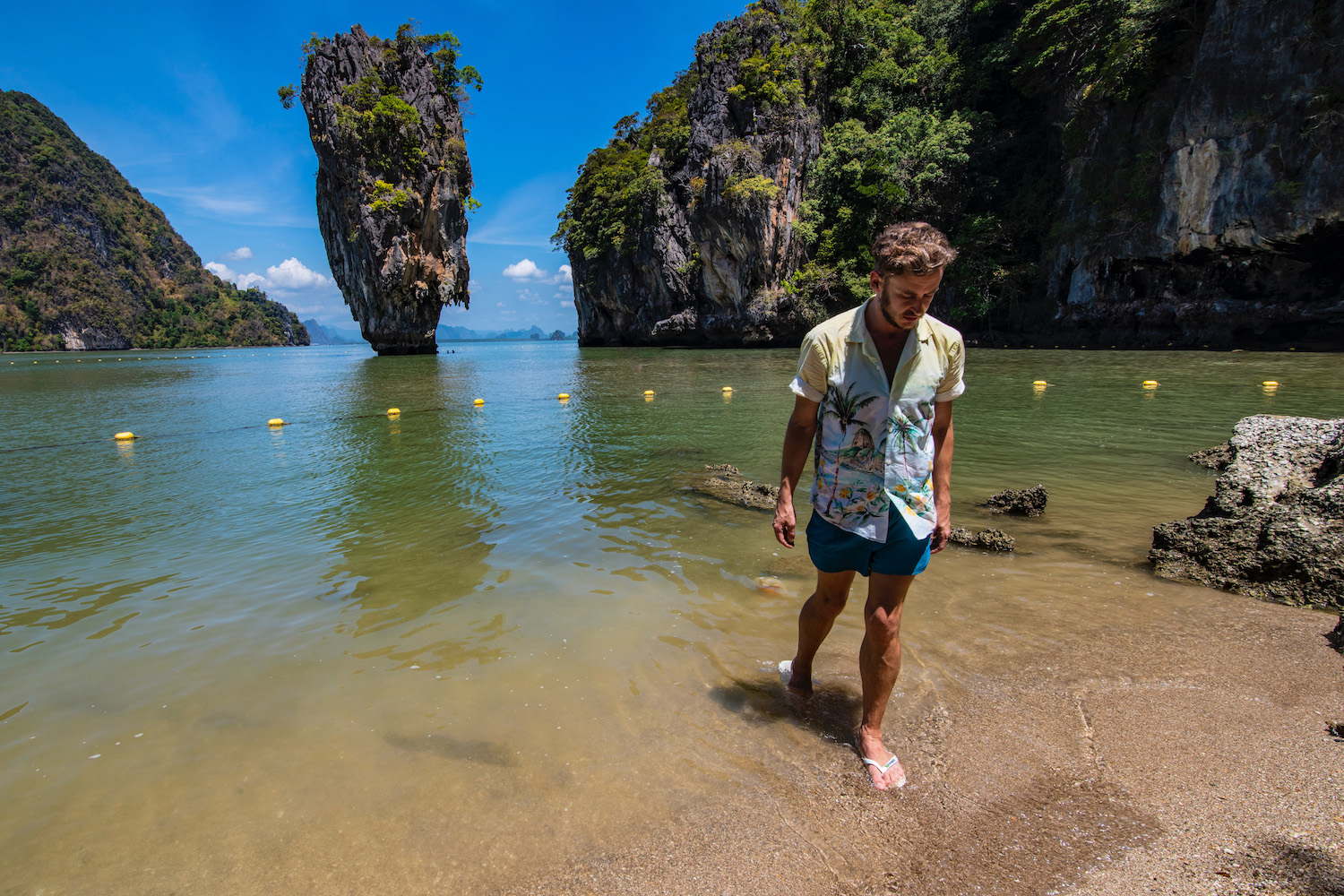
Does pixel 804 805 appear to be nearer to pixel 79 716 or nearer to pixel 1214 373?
pixel 79 716

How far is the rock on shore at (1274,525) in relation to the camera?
3844 millimetres

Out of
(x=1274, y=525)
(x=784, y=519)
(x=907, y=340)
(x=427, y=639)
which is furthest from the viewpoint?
(x=1274, y=525)

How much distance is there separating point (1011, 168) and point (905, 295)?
4135cm

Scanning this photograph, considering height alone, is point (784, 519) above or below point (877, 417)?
below

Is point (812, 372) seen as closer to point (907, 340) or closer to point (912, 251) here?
point (907, 340)

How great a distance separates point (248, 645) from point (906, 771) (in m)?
3.97

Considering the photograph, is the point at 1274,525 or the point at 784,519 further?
the point at 1274,525

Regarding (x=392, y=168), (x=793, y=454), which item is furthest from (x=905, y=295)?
(x=392, y=168)

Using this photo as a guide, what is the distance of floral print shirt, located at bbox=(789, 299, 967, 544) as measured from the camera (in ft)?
7.68

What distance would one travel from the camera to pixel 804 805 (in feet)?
7.59

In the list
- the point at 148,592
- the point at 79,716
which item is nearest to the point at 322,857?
the point at 79,716

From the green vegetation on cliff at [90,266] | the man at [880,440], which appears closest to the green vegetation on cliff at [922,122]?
the man at [880,440]

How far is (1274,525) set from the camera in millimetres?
4145

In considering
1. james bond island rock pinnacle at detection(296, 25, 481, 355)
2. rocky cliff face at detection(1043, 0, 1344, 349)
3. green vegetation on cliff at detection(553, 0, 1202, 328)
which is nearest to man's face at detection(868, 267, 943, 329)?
rocky cliff face at detection(1043, 0, 1344, 349)
